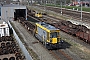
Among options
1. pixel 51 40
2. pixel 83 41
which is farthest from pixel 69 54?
pixel 83 41

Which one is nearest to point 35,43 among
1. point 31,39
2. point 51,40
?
point 31,39

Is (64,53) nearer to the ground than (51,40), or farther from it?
nearer to the ground

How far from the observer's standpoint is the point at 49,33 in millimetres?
24641

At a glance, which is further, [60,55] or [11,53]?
[11,53]

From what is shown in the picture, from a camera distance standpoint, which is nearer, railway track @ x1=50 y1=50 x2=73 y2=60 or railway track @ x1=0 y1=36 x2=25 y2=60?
railway track @ x1=50 y1=50 x2=73 y2=60

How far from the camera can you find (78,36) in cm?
3194

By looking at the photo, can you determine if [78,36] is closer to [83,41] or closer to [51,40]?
[83,41]

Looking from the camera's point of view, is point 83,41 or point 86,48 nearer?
point 86,48

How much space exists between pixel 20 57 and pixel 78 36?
1312 cm

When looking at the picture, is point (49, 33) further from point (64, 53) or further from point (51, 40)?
point (64, 53)

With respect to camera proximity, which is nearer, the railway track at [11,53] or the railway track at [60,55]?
the railway track at [60,55]

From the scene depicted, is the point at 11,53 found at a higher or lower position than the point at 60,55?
lower

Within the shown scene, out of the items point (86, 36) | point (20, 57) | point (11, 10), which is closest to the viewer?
point (20, 57)

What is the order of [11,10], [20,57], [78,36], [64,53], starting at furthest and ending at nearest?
[11,10], [78,36], [64,53], [20,57]
